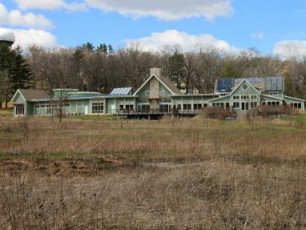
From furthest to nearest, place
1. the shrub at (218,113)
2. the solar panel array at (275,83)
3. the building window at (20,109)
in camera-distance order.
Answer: the building window at (20,109), the solar panel array at (275,83), the shrub at (218,113)

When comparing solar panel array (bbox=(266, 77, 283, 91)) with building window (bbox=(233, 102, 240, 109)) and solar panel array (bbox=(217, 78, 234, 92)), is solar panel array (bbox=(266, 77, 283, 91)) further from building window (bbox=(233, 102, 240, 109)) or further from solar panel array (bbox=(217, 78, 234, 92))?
building window (bbox=(233, 102, 240, 109))

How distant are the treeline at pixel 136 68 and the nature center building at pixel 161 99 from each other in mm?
17603

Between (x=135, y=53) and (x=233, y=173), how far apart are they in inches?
3385

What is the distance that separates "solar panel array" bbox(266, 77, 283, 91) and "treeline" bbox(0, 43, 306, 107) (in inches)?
891

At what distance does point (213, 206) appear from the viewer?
6953mm

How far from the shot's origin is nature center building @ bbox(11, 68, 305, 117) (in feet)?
205

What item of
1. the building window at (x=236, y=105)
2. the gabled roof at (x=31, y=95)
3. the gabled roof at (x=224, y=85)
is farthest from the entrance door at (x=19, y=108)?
the building window at (x=236, y=105)

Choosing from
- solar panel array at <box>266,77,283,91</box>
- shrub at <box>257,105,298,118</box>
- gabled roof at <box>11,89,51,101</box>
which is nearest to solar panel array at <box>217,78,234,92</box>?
solar panel array at <box>266,77,283,91</box>

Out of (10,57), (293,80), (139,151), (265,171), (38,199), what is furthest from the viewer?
(293,80)

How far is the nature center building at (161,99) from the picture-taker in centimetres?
6247

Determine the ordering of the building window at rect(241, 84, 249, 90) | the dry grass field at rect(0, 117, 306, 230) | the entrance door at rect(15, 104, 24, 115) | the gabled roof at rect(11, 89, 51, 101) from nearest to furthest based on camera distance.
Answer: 1. the dry grass field at rect(0, 117, 306, 230)
2. the building window at rect(241, 84, 249, 90)
3. the gabled roof at rect(11, 89, 51, 101)
4. the entrance door at rect(15, 104, 24, 115)

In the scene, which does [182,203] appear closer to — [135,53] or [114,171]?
[114,171]

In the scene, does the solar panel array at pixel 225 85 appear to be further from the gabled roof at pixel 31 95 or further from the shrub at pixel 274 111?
the gabled roof at pixel 31 95

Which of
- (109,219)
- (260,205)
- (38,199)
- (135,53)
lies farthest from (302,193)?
(135,53)
